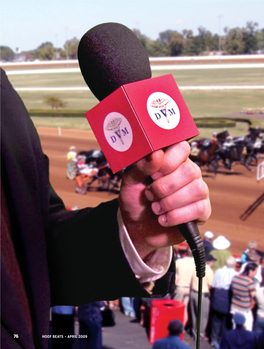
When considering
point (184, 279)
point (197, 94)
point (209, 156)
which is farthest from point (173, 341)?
point (197, 94)

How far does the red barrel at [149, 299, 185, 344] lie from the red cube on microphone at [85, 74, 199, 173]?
12.9 ft

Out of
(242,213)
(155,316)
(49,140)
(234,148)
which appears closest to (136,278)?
(155,316)

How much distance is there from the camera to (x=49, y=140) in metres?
19.7

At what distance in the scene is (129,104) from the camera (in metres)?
0.85

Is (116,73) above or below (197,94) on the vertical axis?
above

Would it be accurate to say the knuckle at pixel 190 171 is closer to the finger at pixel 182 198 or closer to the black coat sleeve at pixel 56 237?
the finger at pixel 182 198

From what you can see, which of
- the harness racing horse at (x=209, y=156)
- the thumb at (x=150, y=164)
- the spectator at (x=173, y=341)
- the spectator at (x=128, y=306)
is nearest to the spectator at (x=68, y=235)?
the thumb at (x=150, y=164)

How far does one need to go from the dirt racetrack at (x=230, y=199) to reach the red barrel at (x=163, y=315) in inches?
123

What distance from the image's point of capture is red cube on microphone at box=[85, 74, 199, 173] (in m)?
0.86

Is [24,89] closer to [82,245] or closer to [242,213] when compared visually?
[242,213]

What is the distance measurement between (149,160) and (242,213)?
30.1ft

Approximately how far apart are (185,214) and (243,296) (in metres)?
3.90

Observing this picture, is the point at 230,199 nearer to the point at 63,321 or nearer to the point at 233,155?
the point at 233,155

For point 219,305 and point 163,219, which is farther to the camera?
point 219,305
